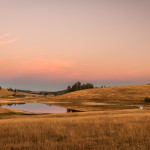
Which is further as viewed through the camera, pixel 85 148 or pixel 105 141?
pixel 105 141

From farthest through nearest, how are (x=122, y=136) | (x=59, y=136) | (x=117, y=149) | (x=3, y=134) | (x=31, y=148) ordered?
(x=3, y=134) < (x=59, y=136) < (x=122, y=136) < (x=31, y=148) < (x=117, y=149)

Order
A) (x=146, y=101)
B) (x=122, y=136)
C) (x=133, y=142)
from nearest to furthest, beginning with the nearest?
1. (x=133, y=142)
2. (x=122, y=136)
3. (x=146, y=101)

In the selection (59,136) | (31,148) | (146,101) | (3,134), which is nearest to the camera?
(31,148)

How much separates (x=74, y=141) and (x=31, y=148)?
2222 millimetres

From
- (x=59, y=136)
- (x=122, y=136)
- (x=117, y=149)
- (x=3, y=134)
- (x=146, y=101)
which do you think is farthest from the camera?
(x=146, y=101)

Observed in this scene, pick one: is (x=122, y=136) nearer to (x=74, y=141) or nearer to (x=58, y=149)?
(x=74, y=141)

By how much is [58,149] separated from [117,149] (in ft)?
8.78

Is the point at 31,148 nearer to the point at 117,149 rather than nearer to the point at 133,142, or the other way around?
the point at 117,149

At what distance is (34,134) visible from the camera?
1191 cm

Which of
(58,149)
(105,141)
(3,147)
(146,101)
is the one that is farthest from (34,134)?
(146,101)

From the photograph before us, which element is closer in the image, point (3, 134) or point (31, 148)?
point (31, 148)

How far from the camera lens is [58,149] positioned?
829cm

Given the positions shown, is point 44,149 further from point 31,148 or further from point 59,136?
point 59,136

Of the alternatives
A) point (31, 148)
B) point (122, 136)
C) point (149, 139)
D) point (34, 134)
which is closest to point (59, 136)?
point (34, 134)
